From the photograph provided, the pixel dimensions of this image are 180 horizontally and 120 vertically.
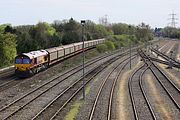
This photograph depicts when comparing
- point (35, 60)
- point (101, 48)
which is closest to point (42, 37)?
point (101, 48)

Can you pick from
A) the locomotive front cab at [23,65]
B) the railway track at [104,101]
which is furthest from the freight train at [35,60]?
the railway track at [104,101]

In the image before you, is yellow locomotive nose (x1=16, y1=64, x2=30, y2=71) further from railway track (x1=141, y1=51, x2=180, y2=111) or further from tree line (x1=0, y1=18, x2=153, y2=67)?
railway track (x1=141, y1=51, x2=180, y2=111)

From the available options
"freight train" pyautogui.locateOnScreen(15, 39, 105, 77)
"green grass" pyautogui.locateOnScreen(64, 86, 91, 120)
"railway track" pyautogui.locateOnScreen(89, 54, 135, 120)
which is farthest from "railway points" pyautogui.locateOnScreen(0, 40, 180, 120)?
"freight train" pyautogui.locateOnScreen(15, 39, 105, 77)

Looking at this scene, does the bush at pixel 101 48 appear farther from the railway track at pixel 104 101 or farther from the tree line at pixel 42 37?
the railway track at pixel 104 101

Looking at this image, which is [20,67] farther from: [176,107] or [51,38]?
[51,38]

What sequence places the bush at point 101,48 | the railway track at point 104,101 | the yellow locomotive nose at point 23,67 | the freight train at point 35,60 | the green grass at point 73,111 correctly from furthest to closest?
the bush at point 101,48 → the freight train at point 35,60 → the yellow locomotive nose at point 23,67 → the railway track at point 104,101 → the green grass at point 73,111

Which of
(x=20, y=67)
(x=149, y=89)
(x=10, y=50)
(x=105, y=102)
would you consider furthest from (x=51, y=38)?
(x=105, y=102)

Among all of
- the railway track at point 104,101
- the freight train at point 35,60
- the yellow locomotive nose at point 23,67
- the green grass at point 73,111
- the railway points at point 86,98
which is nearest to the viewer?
the green grass at point 73,111

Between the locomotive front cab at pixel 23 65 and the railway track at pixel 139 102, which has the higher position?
the locomotive front cab at pixel 23 65

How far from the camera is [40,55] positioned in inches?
1897

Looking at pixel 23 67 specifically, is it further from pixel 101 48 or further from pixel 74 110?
pixel 101 48

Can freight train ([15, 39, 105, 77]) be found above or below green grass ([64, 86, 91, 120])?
above

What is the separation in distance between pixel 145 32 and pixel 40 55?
11138 cm

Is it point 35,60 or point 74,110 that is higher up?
point 35,60
